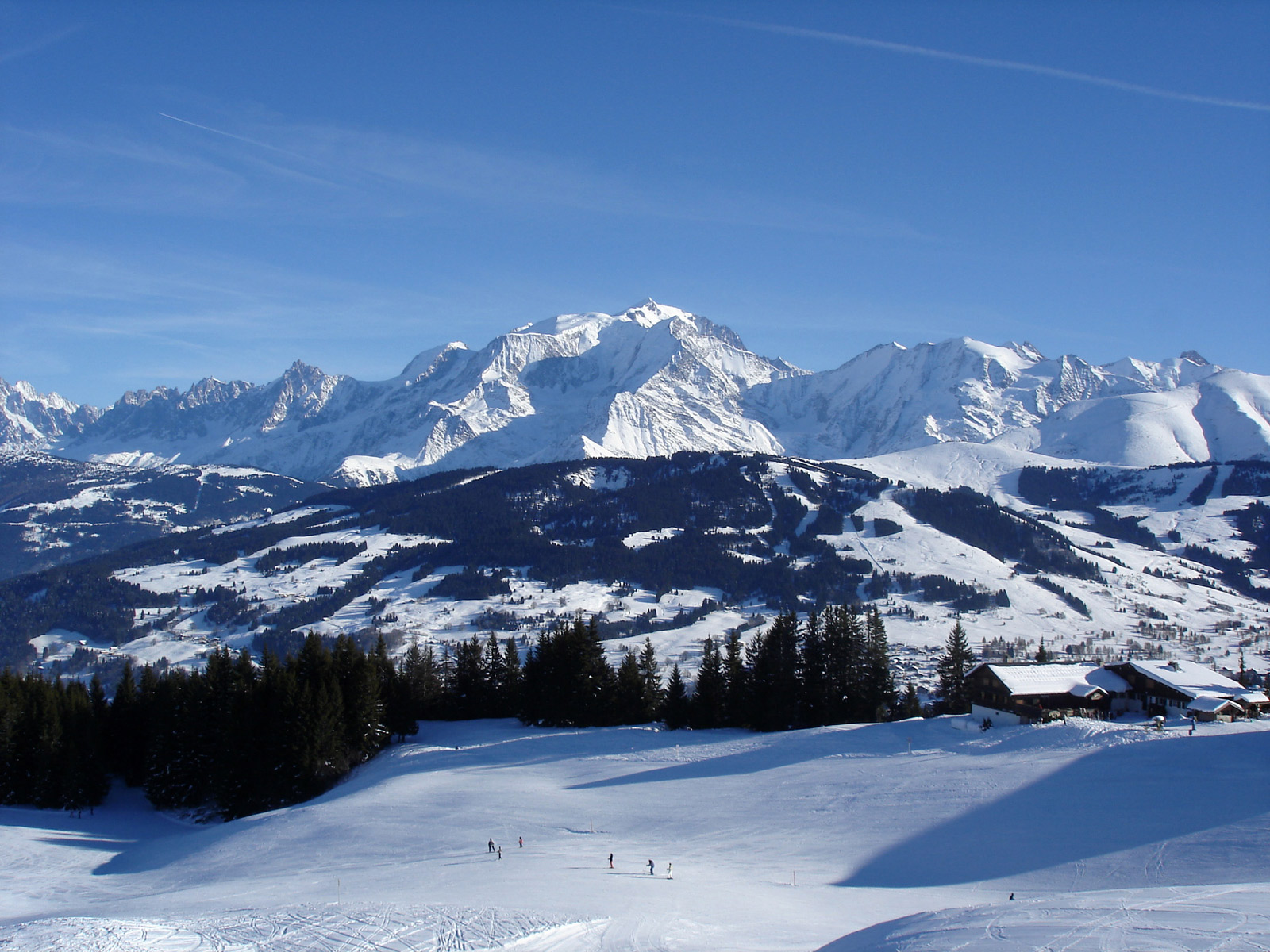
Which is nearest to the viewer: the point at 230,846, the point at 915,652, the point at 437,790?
the point at 230,846

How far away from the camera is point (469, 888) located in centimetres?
3769

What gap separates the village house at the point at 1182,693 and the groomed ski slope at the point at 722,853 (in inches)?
327

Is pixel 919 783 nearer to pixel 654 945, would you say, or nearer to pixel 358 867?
pixel 654 945

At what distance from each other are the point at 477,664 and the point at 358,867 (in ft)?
157

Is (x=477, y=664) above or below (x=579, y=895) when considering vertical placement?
above

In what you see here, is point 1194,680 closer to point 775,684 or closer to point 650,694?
point 775,684

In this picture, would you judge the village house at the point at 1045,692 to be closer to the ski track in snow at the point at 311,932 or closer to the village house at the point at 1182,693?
the village house at the point at 1182,693

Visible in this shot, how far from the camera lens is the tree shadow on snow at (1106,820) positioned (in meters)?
39.2

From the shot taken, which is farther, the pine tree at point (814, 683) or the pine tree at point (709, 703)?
the pine tree at point (709, 703)

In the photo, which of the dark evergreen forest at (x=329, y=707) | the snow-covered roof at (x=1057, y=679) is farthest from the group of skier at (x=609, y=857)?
the snow-covered roof at (x=1057, y=679)

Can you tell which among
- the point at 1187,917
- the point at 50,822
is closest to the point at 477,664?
the point at 50,822

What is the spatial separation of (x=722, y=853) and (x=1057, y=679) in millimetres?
40189

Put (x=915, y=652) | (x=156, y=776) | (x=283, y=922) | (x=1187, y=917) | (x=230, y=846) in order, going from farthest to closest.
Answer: (x=915, y=652)
(x=156, y=776)
(x=230, y=846)
(x=283, y=922)
(x=1187, y=917)

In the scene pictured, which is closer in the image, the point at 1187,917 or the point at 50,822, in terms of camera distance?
the point at 1187,917
